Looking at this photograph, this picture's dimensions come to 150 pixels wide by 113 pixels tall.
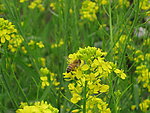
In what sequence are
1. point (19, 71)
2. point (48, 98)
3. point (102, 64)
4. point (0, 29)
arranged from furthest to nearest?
point (19, 71), point (48, 98), point (0, 29), point (102, 64)

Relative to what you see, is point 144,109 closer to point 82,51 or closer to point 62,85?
point 62,85

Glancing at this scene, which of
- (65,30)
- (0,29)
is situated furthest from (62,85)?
(0,29)

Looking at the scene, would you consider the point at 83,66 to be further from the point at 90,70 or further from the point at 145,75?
the point at 145,75

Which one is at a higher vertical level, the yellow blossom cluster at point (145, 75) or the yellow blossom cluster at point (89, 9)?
the yellow blossom cluster at point (89, 9)

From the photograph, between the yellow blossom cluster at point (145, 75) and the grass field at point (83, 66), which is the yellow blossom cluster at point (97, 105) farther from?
the yellow blossom cluster at point (145, 75)

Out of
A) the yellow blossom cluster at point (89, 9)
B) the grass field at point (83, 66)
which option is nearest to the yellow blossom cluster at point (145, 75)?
the grass field at point (83, 66)

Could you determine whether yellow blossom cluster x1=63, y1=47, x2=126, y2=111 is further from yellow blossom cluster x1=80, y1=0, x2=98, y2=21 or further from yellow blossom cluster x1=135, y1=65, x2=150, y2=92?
yellow blossom cluster x1=80, y1=0, x2=98, y2=21

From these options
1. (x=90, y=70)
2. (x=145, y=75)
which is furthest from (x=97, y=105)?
(x=145, y=75)

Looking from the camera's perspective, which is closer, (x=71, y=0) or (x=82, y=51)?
(x=82, y=51)
